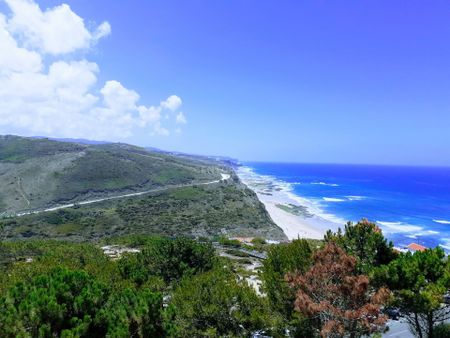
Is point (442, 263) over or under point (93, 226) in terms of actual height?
over

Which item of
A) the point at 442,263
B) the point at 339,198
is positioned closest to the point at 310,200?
the point at 339,198

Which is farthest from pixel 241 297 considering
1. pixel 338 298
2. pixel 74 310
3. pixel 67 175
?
pixel 67 175

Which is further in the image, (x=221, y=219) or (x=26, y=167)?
(x=26, y=167)

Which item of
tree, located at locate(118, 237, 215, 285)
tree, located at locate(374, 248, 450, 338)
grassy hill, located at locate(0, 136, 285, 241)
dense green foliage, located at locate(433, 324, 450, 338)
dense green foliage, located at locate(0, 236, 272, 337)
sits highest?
tree, located at locate(374, 248, 450, 338)

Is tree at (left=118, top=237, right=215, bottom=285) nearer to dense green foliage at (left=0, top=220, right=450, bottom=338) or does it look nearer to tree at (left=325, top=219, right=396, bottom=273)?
dense green foliage at (left=0, top=220, right=450, bottom=338)

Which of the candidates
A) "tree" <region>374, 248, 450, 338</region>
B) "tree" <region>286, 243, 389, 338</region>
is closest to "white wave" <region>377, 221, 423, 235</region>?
"tree" <region>374, 248, 450, 338</region>

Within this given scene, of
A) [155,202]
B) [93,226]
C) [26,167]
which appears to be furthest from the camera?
[26,167]

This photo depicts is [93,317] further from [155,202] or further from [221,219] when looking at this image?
[155,202]
